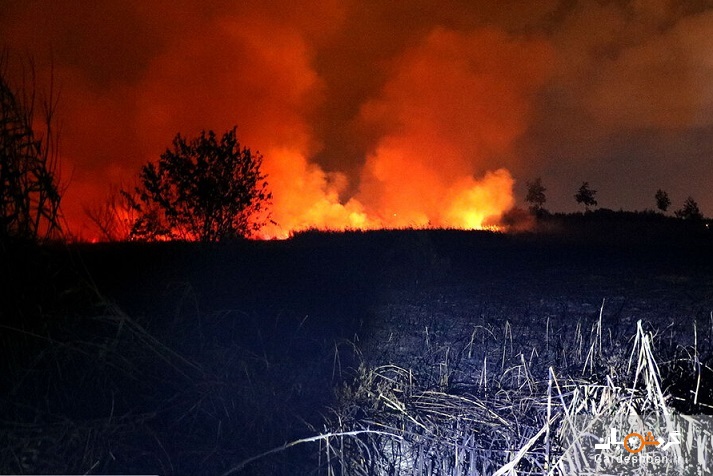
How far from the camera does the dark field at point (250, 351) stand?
7.98ft

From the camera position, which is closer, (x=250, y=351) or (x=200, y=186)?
(x=250, y=351)

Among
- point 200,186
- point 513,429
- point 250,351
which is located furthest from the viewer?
point 200,186

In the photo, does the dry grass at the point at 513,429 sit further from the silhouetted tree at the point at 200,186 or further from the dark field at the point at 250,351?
the silhouetted tree at the point at 200,186

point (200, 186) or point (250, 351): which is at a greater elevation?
point (200, 186)

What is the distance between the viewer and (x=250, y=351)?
324cm

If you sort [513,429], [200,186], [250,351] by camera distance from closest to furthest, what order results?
[513,429], [250,351], [200,186]

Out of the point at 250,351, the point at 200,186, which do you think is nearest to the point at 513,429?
the point at 250,351

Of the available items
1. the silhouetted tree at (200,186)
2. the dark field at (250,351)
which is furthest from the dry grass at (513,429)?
the silhouetted tree at (200,186)

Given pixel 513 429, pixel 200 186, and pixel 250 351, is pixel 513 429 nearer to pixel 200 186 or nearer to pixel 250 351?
pixel 250 351

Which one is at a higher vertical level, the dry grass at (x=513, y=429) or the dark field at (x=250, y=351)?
the dark field at (x=250, y=351)

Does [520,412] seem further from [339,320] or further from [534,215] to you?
[534,215]

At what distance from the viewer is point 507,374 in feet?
9.91

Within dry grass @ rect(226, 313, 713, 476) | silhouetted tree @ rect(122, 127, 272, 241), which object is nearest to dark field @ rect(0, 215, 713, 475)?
dry grass @ rect(226, 313, 713, 476)

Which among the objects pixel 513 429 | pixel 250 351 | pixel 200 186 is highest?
pixel 200 186
